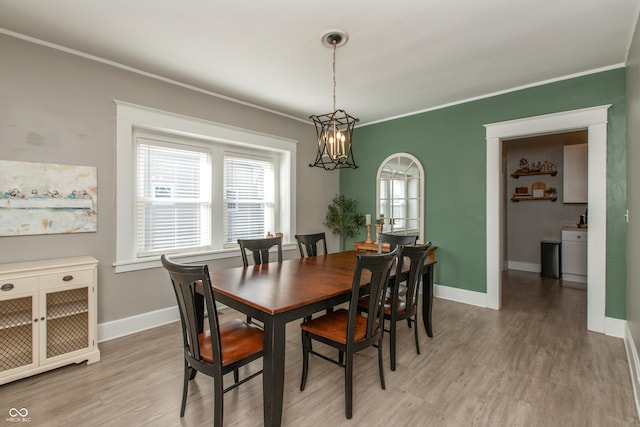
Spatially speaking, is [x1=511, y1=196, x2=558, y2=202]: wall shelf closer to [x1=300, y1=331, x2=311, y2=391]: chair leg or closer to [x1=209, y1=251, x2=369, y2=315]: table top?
[x1=209, y1=251, x2=369, y2=315]: table top

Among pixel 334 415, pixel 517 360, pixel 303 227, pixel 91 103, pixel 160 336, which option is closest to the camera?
pixel 334 415

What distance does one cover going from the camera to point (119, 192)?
304 centimetres

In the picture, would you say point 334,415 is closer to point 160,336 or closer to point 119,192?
point 160,336

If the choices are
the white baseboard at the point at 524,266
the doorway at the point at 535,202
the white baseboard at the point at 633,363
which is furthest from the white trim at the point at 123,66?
the white baseboard at the point at 524,266

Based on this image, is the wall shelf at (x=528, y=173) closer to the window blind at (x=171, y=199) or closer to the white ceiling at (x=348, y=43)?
the white ceiling at (x=348, y=43)

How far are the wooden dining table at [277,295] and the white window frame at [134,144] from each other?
131 centimetres

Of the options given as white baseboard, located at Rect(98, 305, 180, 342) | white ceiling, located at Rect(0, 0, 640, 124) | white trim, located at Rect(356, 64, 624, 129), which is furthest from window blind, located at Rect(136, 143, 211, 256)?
white trim, located at Rect(356, 64, 624, 129)

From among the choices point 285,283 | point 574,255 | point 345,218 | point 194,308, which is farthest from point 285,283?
point 574,255

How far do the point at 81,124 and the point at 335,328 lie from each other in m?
2.90

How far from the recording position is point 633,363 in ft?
7.59

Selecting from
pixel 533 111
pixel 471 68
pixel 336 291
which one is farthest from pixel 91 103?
pixel 533 111

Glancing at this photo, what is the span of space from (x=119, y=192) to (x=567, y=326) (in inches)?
192

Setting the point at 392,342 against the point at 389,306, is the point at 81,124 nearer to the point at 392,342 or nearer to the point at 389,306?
the point at 389,306

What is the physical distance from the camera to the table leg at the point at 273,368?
163 cm
